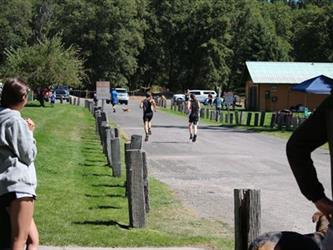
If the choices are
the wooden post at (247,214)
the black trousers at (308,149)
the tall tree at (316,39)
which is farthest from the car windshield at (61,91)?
the black trousers at (308,149)

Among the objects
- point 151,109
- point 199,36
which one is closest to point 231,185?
point 151,109

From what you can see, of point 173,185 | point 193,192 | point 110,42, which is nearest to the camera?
point 193,192

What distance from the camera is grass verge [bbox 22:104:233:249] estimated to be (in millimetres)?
7789

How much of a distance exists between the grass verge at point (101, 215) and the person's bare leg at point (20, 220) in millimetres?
2033

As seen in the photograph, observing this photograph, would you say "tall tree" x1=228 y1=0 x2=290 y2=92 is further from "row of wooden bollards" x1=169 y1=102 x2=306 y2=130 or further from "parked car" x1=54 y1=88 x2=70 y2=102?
"row of wooden bollards" x1=169 y1=102 x2=306 y2=130

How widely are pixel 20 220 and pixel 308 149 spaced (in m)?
2.92

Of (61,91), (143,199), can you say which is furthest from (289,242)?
(61,91)

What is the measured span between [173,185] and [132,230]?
485 centimetres

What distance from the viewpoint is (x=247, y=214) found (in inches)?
215

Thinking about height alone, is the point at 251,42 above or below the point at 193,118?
above

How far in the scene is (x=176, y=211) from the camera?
1010 centimetres

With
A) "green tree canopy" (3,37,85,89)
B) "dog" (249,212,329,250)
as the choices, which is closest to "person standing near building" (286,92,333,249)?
"dog" (249,212,329,250)

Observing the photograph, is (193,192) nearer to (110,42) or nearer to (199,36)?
(110,42)

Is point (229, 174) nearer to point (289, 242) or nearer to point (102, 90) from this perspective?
point (289, 242)
